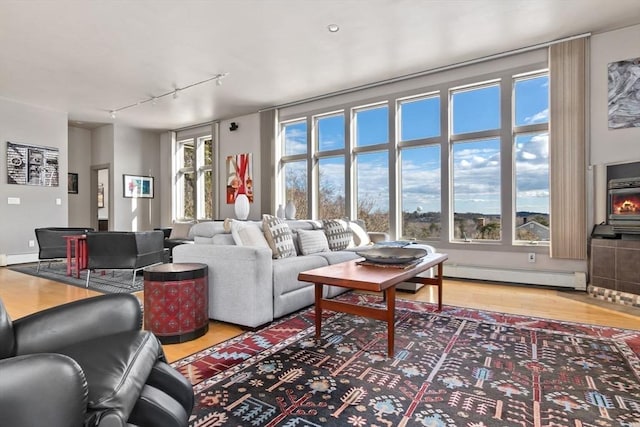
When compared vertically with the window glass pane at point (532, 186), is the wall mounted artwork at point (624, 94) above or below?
above

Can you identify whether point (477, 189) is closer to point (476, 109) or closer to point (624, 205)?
point (476, 109)

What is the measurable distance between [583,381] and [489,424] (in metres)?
0.78

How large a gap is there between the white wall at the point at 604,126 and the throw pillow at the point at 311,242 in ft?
10.2

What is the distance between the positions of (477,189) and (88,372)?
4.91 meters

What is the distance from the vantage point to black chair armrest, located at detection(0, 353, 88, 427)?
2.35 ft

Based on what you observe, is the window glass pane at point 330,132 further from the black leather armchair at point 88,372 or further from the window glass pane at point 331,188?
the black leather armchair at point 88,372

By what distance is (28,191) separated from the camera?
21.2 feet

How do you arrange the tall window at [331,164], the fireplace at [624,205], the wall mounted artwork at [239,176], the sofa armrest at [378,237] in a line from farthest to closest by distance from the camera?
the wall mounted artwork at [239,176], the tall window at [331,164], the sofa armrest at [378,237], the fireplace at [624,205]

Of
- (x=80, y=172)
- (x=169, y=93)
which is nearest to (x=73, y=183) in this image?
(x=80, y=172)

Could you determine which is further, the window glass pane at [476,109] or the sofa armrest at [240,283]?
→ the window glass pane at [476,109]

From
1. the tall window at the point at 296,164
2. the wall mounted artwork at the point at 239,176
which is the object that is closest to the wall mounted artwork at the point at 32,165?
the wall mounted artwork at the point at 239,176

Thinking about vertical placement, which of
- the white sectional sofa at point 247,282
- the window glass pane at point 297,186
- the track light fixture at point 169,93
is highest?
the track light fixture at point 169,93

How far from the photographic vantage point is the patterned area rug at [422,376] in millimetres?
1529

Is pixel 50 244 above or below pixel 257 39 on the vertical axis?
below
